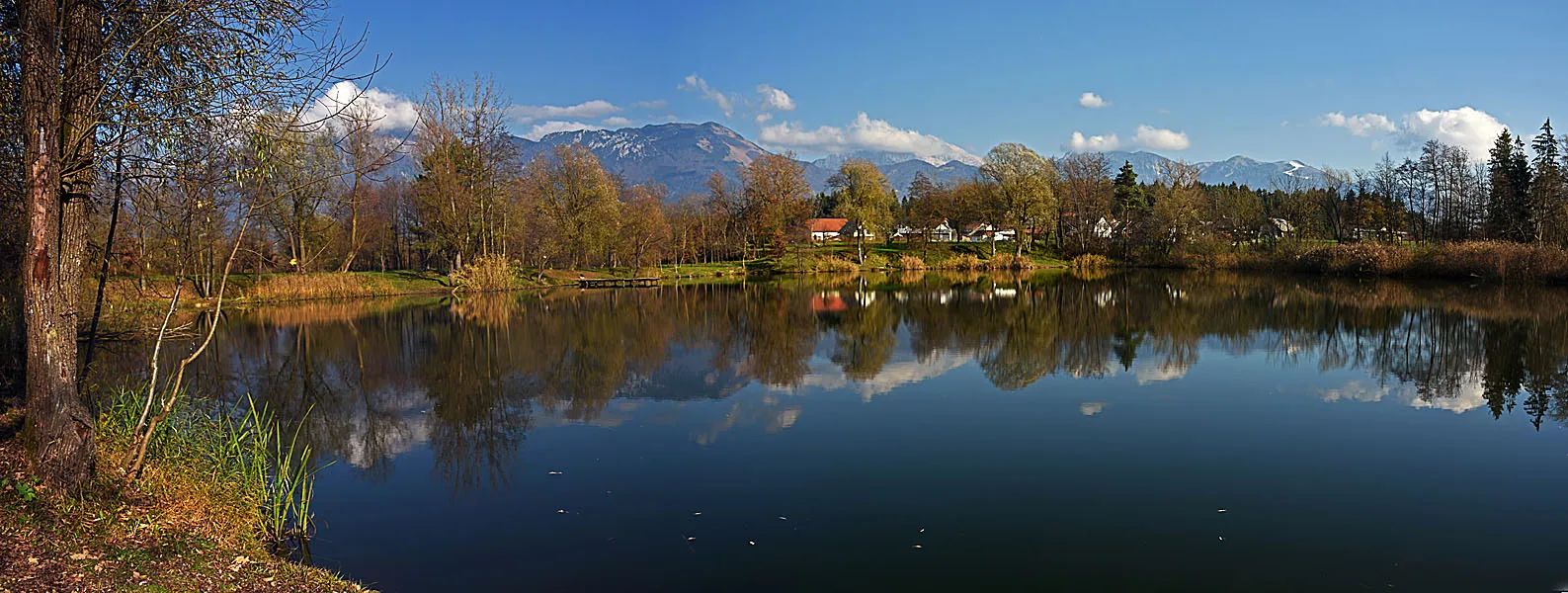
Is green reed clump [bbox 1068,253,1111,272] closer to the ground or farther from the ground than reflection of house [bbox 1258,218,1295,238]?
closer to the ground

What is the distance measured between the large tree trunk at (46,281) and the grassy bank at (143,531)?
0.27 m

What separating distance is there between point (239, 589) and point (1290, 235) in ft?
230

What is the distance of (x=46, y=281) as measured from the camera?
6.78 meters

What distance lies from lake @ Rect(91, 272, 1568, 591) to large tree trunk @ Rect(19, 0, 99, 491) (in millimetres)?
2106

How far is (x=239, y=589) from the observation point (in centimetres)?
566

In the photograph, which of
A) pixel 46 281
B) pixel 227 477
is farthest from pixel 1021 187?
pixel 46 281

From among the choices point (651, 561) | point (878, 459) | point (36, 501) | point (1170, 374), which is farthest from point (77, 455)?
point (1170, 374)

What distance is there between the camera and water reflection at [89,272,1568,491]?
43.1ft

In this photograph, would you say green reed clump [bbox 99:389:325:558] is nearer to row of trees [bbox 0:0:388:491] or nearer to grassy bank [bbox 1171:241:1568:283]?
row of trees [bbox 0:0:388:491]

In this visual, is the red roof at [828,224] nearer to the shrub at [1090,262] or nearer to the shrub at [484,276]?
the shrub at [1090,262]

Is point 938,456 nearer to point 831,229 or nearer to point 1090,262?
point 1090,262

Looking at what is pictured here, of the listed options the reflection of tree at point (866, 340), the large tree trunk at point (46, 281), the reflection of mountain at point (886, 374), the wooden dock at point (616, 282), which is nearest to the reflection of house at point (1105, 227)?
the wooden dock at point (616, 282)

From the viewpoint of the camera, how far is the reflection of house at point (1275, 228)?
226ft

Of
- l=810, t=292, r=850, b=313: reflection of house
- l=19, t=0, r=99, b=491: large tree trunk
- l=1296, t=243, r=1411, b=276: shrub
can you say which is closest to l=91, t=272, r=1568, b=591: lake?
l=19, t=0, r=99, b=491: large tree trunk
